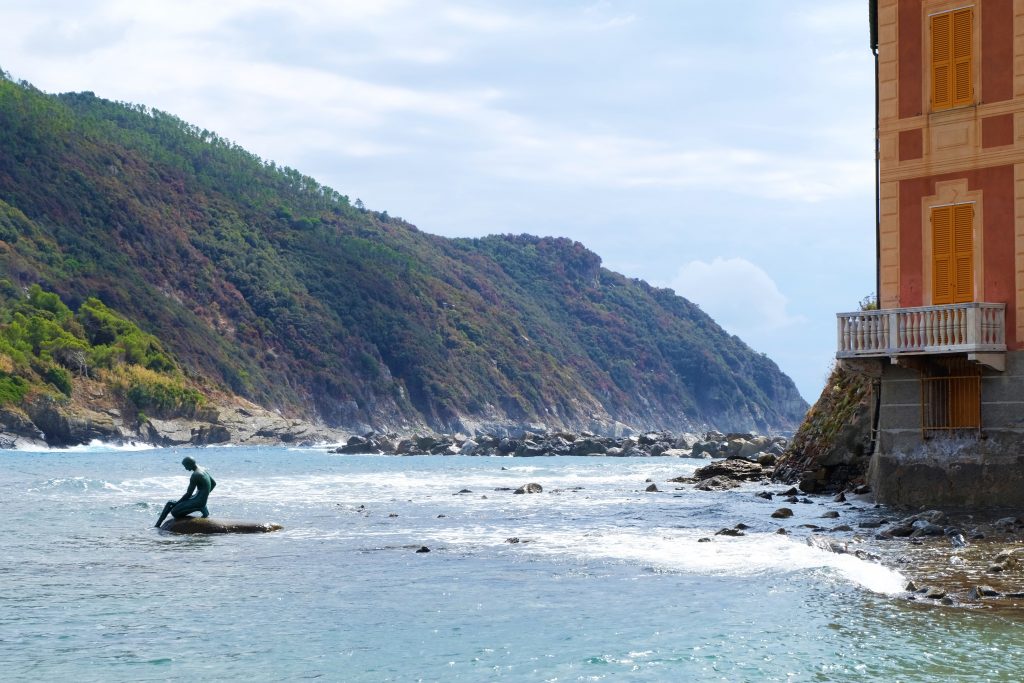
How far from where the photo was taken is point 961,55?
1037 inches

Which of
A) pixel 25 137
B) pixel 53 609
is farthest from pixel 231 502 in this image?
pixel 25 137

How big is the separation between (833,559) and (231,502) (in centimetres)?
2220

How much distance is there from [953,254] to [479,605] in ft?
48.5

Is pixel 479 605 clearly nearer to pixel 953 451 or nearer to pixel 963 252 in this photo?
pixel 953 451

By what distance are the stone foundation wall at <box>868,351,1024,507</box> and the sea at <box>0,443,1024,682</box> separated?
1284 millimetres

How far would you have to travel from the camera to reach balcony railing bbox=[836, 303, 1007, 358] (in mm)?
24547

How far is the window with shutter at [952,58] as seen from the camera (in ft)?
86.0

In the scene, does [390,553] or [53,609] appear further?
[390,553]

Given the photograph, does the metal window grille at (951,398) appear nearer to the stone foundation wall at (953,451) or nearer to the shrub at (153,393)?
the stone foundation wall at (953,451)

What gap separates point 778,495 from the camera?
3431 centimetres

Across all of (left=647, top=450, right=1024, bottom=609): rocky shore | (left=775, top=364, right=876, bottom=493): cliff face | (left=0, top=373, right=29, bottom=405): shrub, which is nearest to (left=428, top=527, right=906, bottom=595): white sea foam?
(left=647, top=450, right=1024, bottom=609): rocky shore

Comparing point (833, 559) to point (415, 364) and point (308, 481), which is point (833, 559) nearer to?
point (308, 481)

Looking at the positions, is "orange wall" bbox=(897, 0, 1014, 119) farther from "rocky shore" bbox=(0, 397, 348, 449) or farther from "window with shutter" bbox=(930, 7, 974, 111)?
"rocky shore" bbox=(0, 397, 348, 449)

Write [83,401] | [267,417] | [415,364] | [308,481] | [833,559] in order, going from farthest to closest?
[415,364]
[267,417]
[83,401]
[308,481]
[833,559]
